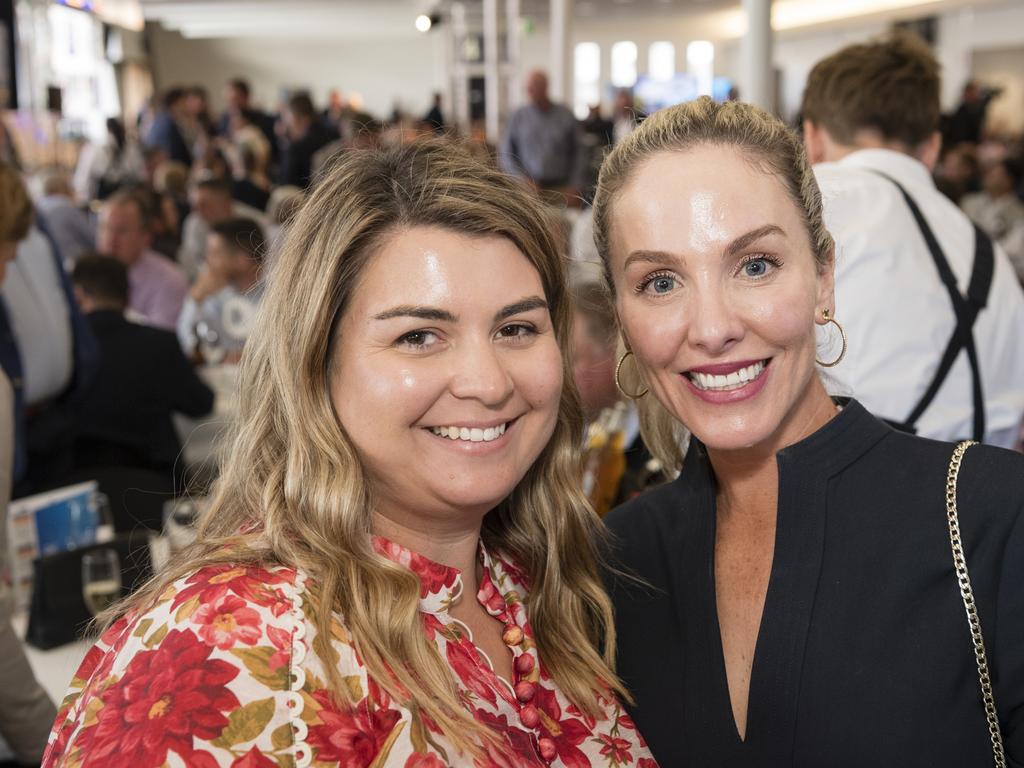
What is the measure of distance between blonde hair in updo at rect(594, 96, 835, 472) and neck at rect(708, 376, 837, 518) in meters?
0.19

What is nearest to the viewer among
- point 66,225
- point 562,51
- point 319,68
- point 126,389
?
point 126,389

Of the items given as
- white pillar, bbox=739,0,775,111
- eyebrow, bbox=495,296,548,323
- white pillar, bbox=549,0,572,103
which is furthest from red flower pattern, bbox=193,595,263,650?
white pillar, bbox=549,0,572,103

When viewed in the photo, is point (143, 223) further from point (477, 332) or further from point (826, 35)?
point (826, 35)

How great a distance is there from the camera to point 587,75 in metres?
27.5

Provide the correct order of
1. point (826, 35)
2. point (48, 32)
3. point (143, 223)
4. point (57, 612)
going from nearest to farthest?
point (57, 612) < point (143, 223) < point (48, 32) < point (826, 35)

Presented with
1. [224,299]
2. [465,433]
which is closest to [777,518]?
[465,433]

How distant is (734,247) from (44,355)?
3032 millimetres

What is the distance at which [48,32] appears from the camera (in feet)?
51.3

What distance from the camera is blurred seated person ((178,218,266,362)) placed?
5.17 m

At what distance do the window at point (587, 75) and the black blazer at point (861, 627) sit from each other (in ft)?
86.6

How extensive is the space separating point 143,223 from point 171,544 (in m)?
3.90

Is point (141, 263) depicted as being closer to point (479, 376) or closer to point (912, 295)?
point (912, 295)

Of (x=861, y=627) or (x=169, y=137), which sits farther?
(x=169, y=137)

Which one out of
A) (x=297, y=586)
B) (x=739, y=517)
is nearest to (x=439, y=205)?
(x=297, y=586)
